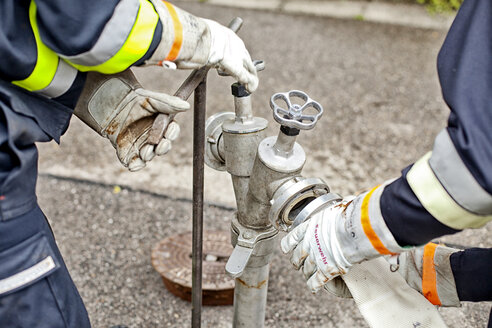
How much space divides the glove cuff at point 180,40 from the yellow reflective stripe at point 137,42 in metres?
0.04

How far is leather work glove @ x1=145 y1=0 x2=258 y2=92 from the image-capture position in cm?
135

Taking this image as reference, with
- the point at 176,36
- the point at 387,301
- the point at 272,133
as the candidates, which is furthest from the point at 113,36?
the point at 272,133

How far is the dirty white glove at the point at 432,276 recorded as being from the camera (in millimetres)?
1642

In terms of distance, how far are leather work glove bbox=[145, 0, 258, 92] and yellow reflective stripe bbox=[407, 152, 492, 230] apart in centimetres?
56

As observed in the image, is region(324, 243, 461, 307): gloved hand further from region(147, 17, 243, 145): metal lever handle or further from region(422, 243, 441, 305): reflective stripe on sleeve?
region(147, 17, 243, 145): metal lever handle

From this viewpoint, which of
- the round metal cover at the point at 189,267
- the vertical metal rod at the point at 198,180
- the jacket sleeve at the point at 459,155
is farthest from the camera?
the round metal cover at the point at 189,267

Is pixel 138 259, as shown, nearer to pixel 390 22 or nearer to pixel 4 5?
pixel 4 5

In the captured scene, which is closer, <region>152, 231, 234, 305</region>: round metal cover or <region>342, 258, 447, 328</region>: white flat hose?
<region>342, 258, 447, 328</region>: white flat hose

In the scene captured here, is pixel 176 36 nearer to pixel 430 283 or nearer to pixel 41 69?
pixel 41 69

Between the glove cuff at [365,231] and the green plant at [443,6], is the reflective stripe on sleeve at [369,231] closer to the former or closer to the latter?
the glove cuff at [365,231]

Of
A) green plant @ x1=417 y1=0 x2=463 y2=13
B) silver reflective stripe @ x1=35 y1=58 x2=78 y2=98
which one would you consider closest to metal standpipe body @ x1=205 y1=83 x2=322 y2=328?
silver reflective stripe @ x1=35 y1=58 x2=78 y2=98

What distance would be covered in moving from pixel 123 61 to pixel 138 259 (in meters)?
1.42

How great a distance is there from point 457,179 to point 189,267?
4.56ft

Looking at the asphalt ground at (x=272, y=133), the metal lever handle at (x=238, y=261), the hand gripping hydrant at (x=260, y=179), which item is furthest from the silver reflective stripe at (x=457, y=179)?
the asphalt ground at (x=272, y=133)
